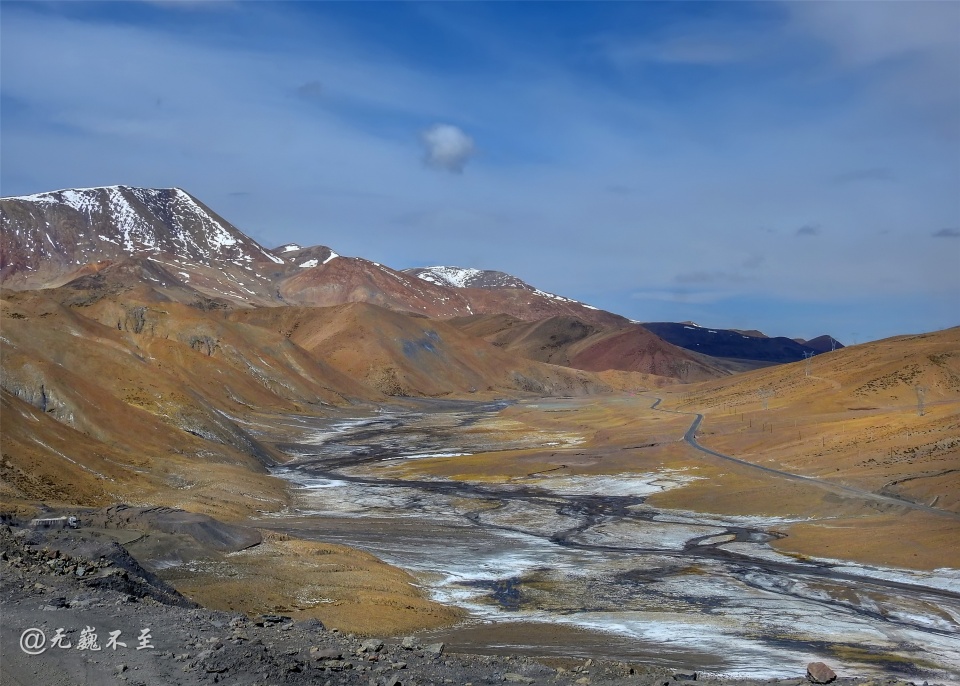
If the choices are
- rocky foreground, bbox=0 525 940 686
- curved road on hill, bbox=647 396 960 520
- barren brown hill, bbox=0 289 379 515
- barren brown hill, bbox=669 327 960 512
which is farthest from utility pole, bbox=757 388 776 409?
rocky foreground, bbox=0 525 940 686

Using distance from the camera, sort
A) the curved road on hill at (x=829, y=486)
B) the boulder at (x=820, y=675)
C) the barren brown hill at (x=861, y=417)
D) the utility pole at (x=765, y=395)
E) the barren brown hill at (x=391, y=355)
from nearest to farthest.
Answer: the boulder at (x=820, y=675) < the curved road on hill at (x=829, y=486) < the barren brown hill at (x=861, y=417) < the utility pole at (x=765, y=395) < the barren brown hill at (x=391, y=355)

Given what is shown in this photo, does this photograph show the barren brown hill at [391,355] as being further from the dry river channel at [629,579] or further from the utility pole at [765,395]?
the dry river channel at [629,579]

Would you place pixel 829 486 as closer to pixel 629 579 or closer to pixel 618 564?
pixel 618 564

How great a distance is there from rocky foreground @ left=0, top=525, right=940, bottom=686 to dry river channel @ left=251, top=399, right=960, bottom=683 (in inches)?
229

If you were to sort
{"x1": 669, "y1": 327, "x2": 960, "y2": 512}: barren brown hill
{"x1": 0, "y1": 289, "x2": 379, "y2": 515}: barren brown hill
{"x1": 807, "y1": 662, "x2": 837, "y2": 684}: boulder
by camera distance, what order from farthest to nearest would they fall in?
{"x1": 669, "y1": 327, "x2": 960, "y2": 512}: barren brown hill
{"x1": 0, "y1": 289, "x2": 379, "y2": 515}: barren brown hill
{"x1": 807, "y1": 662, "x2": 837, "y2": 684}: boulder

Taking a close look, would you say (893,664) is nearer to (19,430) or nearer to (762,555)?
(762,555)

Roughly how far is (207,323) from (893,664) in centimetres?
12479

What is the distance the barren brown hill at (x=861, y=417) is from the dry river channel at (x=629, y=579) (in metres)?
8.92

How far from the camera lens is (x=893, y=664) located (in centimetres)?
2536

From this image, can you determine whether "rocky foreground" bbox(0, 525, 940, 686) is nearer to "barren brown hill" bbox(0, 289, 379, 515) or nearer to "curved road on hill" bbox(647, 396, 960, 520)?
"barren brown hill" bbox(0, 289, 379, 515)

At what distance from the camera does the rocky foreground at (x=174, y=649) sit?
15.7 meters

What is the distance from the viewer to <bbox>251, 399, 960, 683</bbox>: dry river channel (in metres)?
26.2

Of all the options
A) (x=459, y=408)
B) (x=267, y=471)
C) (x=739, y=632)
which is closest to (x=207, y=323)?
(x=459, y=408)

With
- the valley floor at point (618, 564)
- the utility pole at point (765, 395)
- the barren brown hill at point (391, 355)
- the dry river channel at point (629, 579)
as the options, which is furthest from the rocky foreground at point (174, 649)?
the barren brown hill at point (391, 355)
